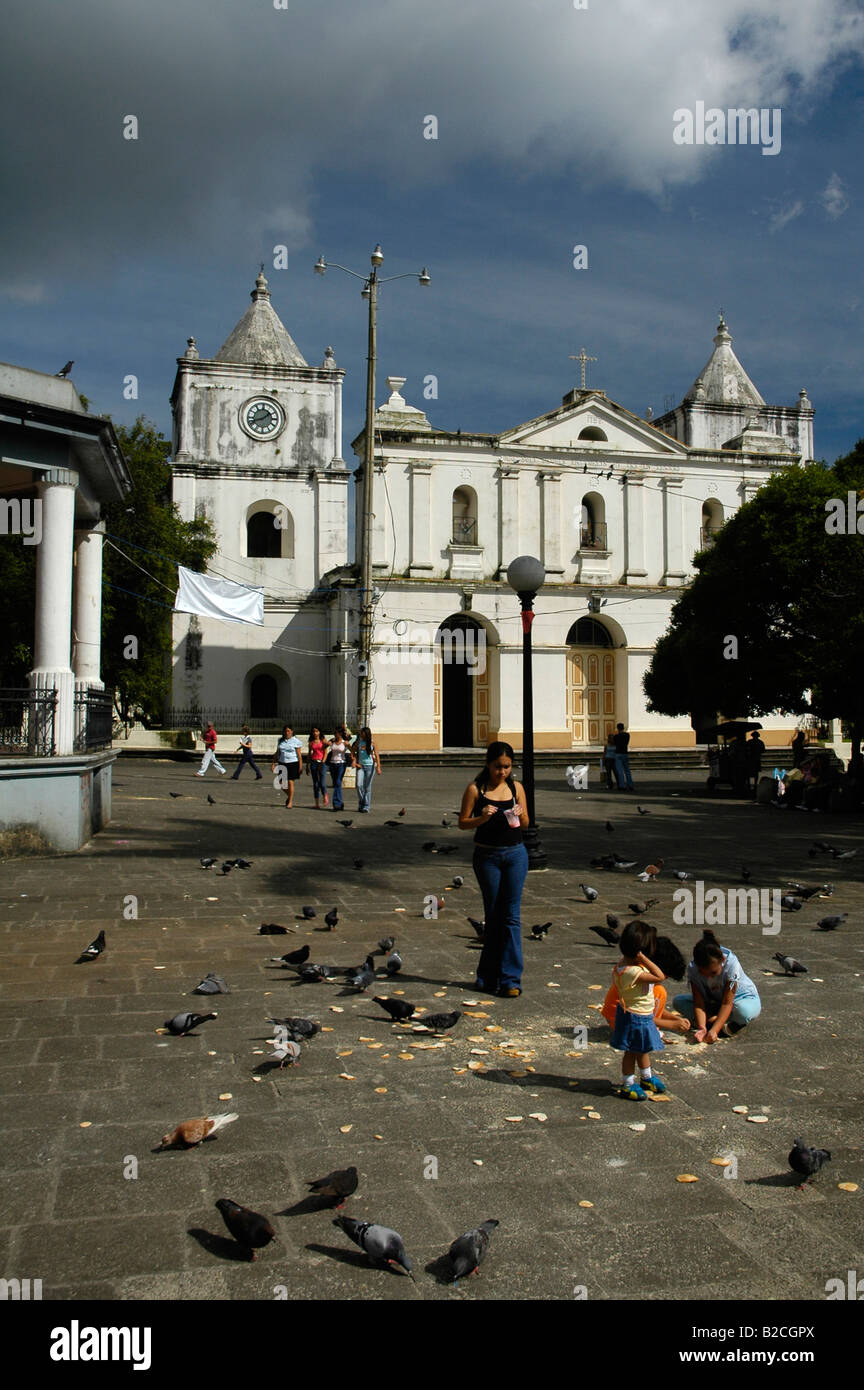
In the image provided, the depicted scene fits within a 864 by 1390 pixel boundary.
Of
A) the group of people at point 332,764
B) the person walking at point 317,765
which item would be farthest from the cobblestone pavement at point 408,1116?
the person walking at point 317,765

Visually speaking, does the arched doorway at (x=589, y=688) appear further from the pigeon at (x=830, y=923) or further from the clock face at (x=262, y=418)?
the pigeon at (x=830, y=923)

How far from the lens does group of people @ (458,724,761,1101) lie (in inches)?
202

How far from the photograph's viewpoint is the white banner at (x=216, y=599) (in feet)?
90.4

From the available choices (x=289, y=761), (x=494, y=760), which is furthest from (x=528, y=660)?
(x=289, y=761)

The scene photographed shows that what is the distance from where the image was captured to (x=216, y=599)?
28328 mm

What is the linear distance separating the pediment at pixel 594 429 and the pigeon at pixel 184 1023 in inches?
1285

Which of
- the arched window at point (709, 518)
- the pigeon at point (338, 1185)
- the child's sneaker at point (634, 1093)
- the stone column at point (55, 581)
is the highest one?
the arched window at point (709, 518)

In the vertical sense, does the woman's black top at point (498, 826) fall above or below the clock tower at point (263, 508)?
below

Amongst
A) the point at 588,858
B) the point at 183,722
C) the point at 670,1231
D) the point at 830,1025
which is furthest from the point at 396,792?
the point at 670,1231

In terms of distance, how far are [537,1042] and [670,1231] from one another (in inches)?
84.6

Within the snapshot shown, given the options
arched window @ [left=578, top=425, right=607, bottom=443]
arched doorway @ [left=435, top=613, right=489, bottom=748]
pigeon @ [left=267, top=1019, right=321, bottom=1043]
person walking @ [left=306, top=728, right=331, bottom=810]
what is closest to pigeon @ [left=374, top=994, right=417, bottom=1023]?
pigeon @ [left=267, top=1019, right=321, bottom=1043]

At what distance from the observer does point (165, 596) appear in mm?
31719

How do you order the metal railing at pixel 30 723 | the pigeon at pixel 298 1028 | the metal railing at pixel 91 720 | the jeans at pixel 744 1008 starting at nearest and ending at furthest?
the pigeon at pixel 298 1028 < the jeans at pixel 744 1008 < the metal railing at pixel 30 723 < the metal railing at pixel 91 720

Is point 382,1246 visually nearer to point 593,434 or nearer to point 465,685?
point 465,685
